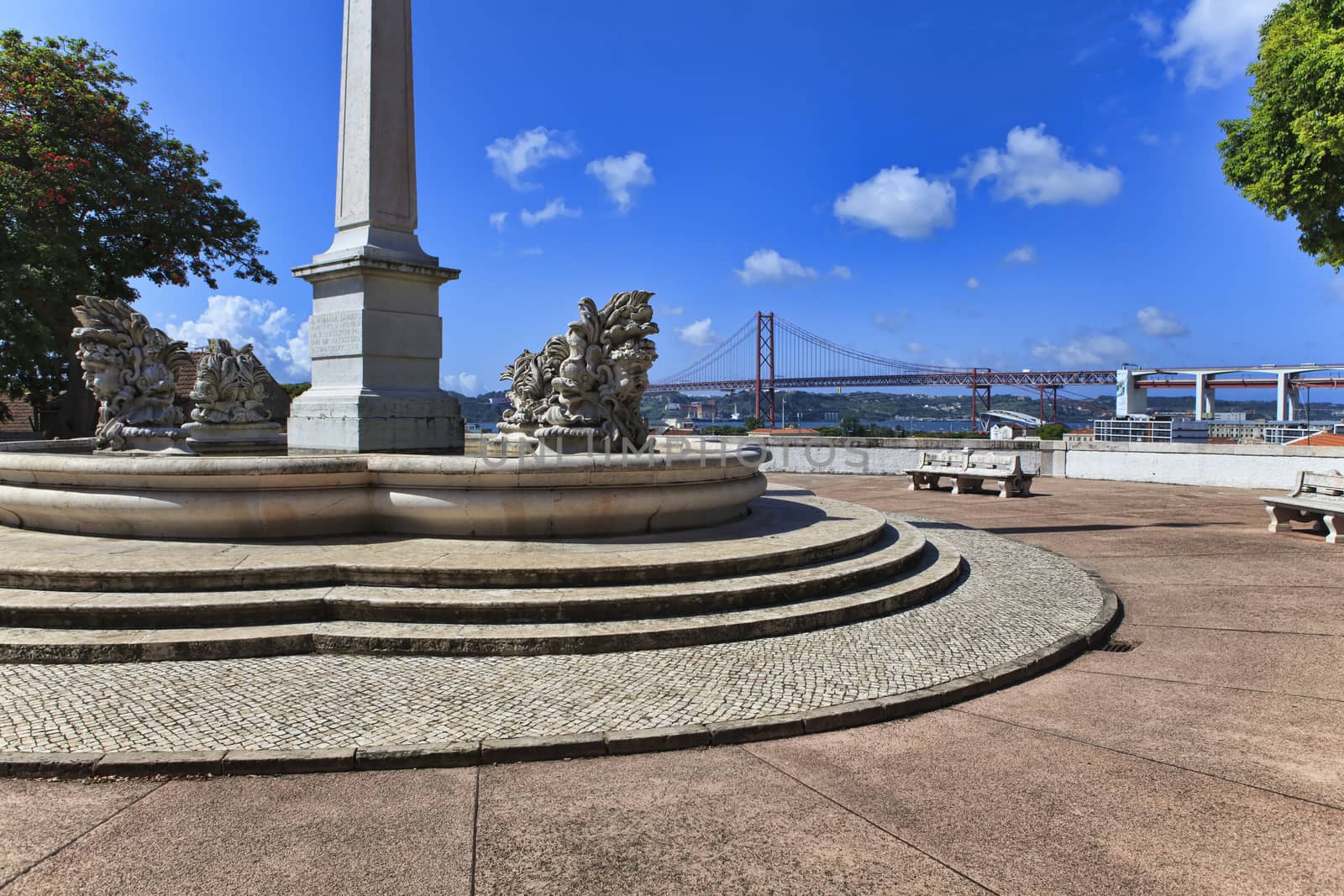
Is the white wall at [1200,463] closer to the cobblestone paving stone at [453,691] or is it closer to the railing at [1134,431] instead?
the railing at [1134,431]

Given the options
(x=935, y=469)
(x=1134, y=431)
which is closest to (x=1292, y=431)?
(x=1134, y=431)

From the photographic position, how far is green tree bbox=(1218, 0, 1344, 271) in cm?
1124

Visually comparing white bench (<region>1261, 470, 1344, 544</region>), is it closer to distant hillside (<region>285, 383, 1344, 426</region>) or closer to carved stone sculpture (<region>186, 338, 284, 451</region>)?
carved stone sculpture (<region>186, 338, 284, 451</region>)

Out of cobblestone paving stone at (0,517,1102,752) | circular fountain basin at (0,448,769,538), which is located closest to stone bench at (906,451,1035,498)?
cobblestone paving stone at (0,517,1102,752)

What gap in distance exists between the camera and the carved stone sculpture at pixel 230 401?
922 cm

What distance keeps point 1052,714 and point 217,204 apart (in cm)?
2431

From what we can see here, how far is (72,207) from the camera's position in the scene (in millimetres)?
17922

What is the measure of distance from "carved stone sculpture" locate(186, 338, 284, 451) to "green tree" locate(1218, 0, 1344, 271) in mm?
15358

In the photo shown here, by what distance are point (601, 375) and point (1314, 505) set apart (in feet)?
29.1

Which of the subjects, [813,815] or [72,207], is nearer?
[813,815]

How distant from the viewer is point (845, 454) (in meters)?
19.2

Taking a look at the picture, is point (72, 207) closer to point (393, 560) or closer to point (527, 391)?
point (527, 391)

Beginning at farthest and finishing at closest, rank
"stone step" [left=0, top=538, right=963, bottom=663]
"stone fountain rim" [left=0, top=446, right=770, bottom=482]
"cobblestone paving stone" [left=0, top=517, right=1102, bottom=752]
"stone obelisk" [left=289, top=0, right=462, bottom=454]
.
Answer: "stone obelisk" [left=289, top=0, right=462, bottom=454] → "stone fountain rim" [left=0, top=446, right=770, bottom=482] → "stone step" [left=0, top=538, right=963, bottom=663] → "cobblestone paving stone" [left=0, top=517, right=1102, bottom=752]

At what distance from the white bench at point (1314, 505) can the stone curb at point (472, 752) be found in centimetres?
816
